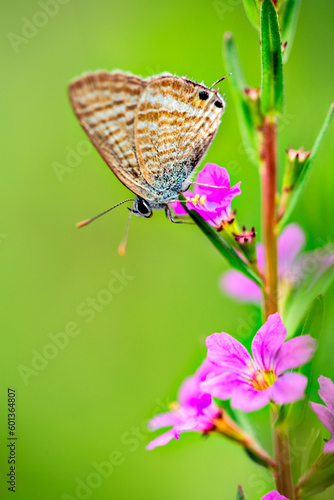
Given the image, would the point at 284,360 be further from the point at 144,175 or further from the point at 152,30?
the point at 152,30

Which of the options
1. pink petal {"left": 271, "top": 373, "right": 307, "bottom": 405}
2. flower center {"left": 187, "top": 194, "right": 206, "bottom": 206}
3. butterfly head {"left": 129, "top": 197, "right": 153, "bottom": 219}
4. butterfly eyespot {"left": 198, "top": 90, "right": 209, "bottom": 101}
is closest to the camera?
pink petal {"left": 271, "top": 373, "right": 307, "bottom": 405}

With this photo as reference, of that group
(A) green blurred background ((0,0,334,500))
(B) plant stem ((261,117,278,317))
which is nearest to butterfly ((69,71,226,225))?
(B) plant stem ((261,117,278,317))

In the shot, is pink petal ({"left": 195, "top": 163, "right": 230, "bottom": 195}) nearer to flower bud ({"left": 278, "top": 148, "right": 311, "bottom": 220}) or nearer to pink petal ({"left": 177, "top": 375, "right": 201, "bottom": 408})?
flower bud ({"left": 278, "top": 148, "right": 311, "bottom": 220})

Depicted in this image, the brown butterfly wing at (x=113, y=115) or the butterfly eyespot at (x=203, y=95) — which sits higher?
the brown butterfly wing at (x=113, y=115)

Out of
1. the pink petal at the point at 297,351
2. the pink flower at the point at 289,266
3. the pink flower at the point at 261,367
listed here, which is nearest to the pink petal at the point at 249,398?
the pink flower at the point at 261,367

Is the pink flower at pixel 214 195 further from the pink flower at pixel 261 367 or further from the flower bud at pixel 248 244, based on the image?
the pink flower at pixel 261 367

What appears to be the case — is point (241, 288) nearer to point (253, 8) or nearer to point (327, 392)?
point (327, 392)
